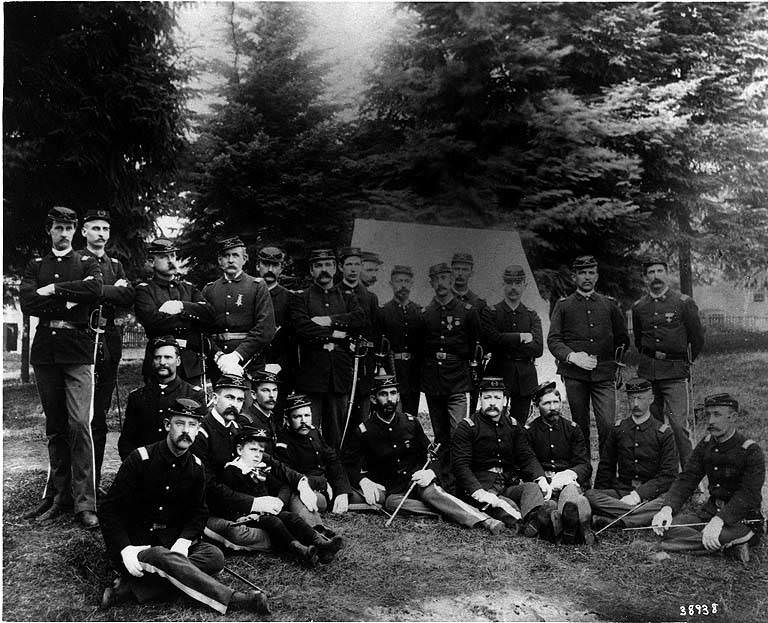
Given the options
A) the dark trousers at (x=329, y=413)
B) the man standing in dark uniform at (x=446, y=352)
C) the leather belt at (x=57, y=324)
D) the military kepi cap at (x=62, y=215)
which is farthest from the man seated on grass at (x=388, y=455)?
the military kepi cap at (x=62, y=215)

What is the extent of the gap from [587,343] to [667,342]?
1.67 ft

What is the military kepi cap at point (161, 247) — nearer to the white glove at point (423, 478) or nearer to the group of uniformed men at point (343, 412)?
the group of uniformed men at point (343, 412)

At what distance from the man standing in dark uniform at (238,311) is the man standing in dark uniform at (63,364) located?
76cm

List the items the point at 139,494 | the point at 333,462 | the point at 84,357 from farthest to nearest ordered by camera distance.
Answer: the point at 333,462 < the point at 84,357 < the point at 139,494

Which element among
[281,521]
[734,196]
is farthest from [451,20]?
[281,521]

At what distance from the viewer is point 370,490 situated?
432cm

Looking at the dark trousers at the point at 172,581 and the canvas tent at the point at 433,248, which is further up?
the canvas tent at the point at 433,248

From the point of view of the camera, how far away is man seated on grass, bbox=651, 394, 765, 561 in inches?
149

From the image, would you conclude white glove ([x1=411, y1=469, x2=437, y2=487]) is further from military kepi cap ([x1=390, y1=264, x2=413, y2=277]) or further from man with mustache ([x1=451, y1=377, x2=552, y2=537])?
military kepi cap ([x1=390, y1=264, x2=413, y2=277])

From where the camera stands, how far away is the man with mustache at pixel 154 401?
3.75 m

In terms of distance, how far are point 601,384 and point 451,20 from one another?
2.60 metres

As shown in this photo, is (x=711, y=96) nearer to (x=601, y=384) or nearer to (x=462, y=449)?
(x=601, y=384)

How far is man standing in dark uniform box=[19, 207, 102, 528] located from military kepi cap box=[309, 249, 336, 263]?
1.43 metres

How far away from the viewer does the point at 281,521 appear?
354 centimetres
